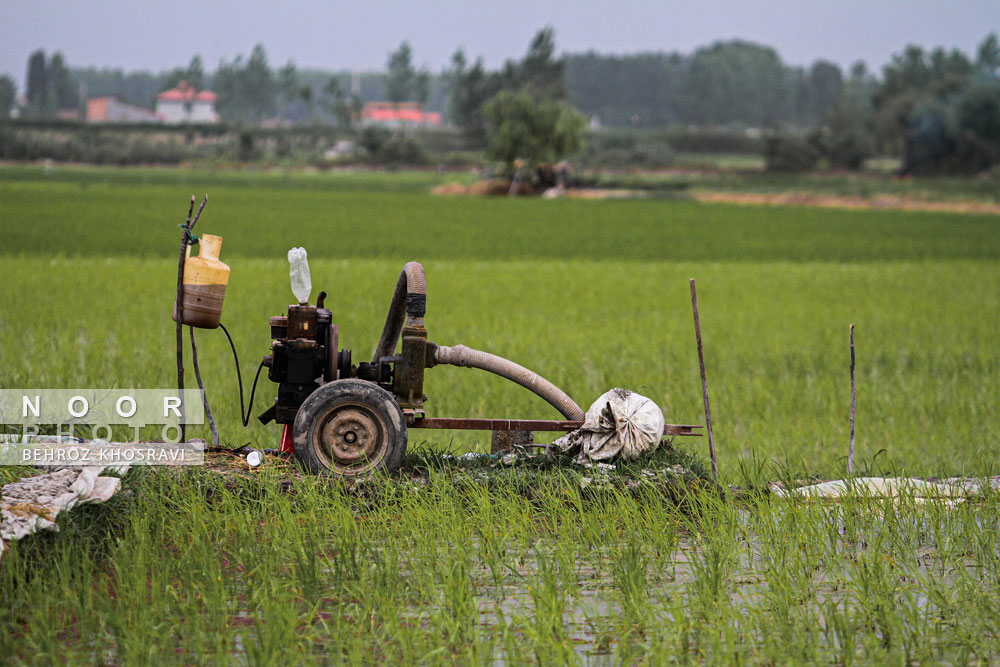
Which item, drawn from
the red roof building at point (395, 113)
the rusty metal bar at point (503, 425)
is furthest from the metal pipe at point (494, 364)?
the red roof building at point (395, 113)

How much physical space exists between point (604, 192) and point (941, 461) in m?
43.1

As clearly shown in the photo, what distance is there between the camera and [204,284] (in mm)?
4324

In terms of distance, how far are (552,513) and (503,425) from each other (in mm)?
436

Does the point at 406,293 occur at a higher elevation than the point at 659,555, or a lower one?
higher

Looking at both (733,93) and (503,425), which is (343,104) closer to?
(733,93)

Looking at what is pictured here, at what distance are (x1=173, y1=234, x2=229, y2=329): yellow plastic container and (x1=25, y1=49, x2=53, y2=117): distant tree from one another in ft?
368

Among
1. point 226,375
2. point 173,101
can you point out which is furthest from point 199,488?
point 173,101

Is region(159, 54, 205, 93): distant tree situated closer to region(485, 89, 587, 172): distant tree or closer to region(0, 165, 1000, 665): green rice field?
region(485, 89, 587, 172): distant tree

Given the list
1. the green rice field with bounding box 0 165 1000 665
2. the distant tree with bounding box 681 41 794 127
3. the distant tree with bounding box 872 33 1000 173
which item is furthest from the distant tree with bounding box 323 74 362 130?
the green rice field with bounding box 0 165 1000 665

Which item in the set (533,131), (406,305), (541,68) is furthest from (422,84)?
(406,305)

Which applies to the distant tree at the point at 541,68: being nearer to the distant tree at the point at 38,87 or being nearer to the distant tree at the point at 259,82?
the distant tree at the point at 259,82

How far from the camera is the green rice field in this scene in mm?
3268

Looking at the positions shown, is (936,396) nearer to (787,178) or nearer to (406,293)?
(406,293)

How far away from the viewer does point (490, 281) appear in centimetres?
1547
